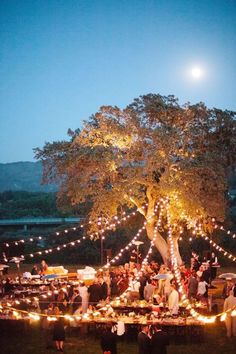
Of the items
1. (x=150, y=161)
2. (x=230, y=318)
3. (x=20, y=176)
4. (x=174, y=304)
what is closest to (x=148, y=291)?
(x=174, y=304)

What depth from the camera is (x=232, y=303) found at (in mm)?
12633

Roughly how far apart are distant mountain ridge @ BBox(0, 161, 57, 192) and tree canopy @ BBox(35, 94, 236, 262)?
63102 millimetres

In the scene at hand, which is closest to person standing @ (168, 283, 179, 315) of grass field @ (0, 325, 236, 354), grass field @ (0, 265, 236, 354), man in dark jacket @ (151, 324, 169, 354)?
grass field @ (0, 265, 236, 354)

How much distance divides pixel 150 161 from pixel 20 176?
7569 cm

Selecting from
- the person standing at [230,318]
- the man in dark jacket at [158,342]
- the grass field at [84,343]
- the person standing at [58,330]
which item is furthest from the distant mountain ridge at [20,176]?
the man in dark jacket at [158,342]

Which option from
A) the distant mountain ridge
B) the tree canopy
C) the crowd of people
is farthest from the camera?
the distant mountain ridge

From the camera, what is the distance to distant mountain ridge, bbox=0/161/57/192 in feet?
291

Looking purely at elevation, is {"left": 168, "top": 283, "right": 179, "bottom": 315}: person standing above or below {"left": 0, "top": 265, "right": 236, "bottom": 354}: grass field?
above

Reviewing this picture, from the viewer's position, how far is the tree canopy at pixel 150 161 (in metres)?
21.5

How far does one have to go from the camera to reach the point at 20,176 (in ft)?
310

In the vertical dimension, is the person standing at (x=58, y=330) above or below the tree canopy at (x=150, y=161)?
below

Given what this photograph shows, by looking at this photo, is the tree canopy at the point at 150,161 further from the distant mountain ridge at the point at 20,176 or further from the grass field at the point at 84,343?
the distant mountain ridge at the point at 20,176

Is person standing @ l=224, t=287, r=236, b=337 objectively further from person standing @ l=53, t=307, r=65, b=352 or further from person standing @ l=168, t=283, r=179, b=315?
person standing @ l=53, t=307, r=65, b=352

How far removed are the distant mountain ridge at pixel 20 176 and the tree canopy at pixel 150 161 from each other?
63.1 meters
